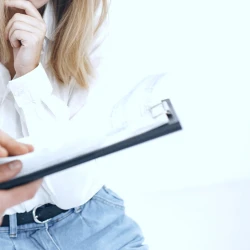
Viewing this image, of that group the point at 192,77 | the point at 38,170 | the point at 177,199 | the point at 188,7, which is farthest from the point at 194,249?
the point at 38,170

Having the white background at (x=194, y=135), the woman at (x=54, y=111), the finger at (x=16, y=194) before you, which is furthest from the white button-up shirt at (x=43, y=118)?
the white background at (x=194, y=135)

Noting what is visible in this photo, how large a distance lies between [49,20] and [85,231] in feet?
1.42

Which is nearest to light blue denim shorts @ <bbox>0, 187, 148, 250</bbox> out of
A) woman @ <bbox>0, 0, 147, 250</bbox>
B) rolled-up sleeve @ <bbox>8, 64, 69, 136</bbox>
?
woman @ <bbox>0, 0, 147, 250</bbox>

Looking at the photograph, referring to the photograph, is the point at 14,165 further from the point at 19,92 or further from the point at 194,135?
the point at 194,135

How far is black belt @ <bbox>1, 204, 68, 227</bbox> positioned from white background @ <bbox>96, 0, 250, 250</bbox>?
62cm

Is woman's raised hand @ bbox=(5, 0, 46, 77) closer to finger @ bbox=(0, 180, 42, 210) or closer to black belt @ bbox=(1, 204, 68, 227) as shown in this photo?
black belt @ bbox=(1, 204, 68, 227)

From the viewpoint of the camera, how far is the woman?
99cm

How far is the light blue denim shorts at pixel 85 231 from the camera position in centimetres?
98

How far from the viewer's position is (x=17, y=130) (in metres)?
1.06

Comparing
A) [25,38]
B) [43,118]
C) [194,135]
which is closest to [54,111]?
[43,118]

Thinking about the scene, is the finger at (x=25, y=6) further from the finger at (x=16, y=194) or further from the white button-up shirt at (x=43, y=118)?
the finger at (x=16, y=194)

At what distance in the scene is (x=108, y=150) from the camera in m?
0.64

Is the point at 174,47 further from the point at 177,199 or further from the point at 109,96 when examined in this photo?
the point at 109,96

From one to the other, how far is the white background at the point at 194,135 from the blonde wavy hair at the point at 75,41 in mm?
420
